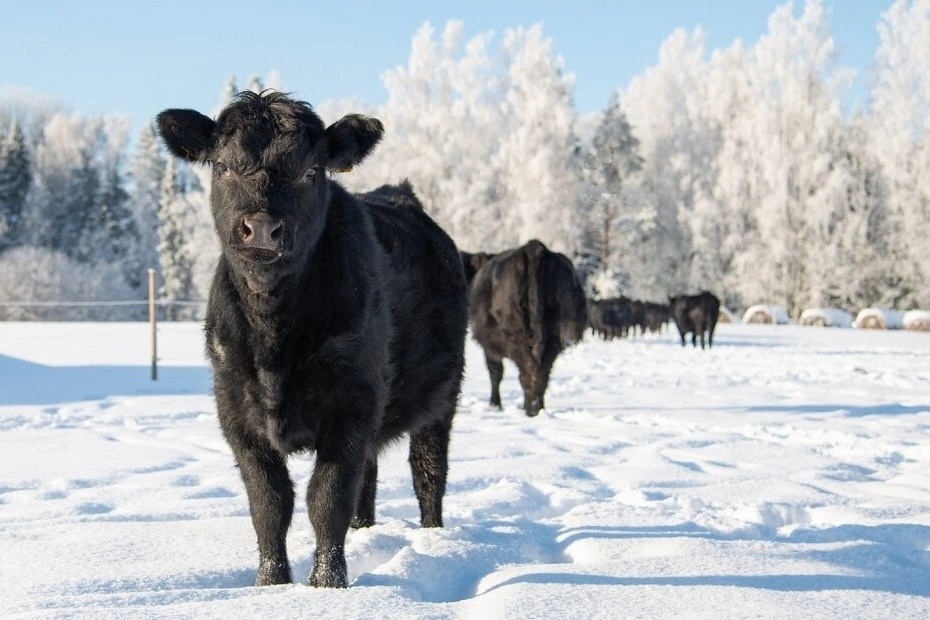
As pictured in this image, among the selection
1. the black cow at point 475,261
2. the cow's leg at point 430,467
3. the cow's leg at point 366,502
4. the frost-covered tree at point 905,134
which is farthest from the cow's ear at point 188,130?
the frost-covered tree at point 905,134

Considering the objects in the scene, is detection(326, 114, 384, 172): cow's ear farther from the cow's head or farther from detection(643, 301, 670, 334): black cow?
detection(643, 301, 670, 334): black cow

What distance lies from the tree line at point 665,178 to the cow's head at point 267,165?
38752 mm

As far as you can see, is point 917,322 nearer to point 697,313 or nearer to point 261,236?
point 697,313

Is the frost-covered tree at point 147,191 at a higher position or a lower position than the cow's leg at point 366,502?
higher

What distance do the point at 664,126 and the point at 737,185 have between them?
6.95 m

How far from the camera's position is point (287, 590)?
2959 mm

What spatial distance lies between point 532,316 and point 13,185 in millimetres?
56213

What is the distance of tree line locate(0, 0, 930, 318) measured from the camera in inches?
1729

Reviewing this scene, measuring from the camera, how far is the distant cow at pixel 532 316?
977 centimetres

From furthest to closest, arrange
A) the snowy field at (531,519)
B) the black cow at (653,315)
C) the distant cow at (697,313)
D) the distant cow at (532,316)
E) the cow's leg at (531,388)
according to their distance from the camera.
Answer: the black cow at (653,315), the distant cow at (697,313), the distant cow at (532,316), the cow's leg at (531,388), the snowy field at (531,519)

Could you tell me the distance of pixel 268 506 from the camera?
128 inches

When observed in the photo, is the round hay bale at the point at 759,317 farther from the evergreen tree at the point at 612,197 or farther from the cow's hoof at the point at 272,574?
the cow's hoof at the point at 272,574

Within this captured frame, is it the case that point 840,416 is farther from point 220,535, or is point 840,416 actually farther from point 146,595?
point 146,595

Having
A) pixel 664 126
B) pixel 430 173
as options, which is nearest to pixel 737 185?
pixel 664 126
